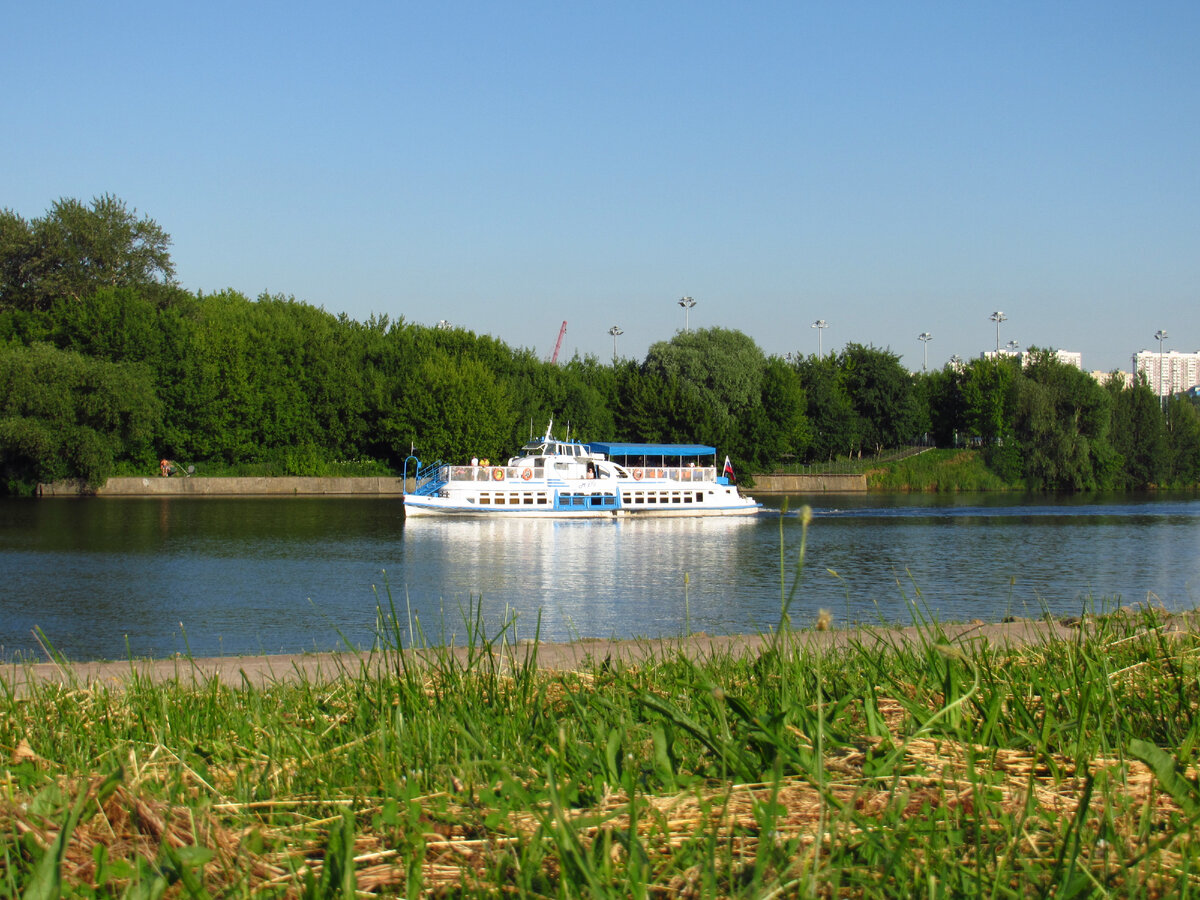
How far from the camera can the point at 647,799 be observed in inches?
104

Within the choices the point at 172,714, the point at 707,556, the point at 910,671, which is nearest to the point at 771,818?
the point at 910,671

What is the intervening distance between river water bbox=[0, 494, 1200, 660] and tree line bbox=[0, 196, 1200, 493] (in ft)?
28.4

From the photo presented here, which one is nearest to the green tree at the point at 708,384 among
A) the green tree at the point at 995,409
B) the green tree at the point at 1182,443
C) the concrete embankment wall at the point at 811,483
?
the concrete embankment wall at the point at 811,483

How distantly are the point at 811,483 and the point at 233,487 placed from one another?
41364 mm

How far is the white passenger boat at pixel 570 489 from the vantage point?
151 ft

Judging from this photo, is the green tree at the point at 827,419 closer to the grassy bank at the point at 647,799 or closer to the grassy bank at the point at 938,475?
the grassy bank at the point at 938,475

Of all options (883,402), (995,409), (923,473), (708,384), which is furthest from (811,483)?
(995,409)

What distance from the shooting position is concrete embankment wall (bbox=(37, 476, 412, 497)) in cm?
5538

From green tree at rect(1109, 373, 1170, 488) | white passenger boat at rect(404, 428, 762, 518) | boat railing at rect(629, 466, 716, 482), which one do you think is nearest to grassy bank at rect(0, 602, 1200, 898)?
white passenger boat at rect(404, 428, 762, 518)

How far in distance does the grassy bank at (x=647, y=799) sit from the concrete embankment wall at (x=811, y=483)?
237 ft

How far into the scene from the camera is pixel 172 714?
4531 millimetres

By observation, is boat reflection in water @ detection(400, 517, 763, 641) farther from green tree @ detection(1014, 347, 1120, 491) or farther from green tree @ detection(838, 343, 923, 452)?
green tree @ detection(838, 343, 923, 452)

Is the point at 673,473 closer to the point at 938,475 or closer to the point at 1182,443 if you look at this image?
the point at 938,475

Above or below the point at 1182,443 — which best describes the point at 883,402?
above
